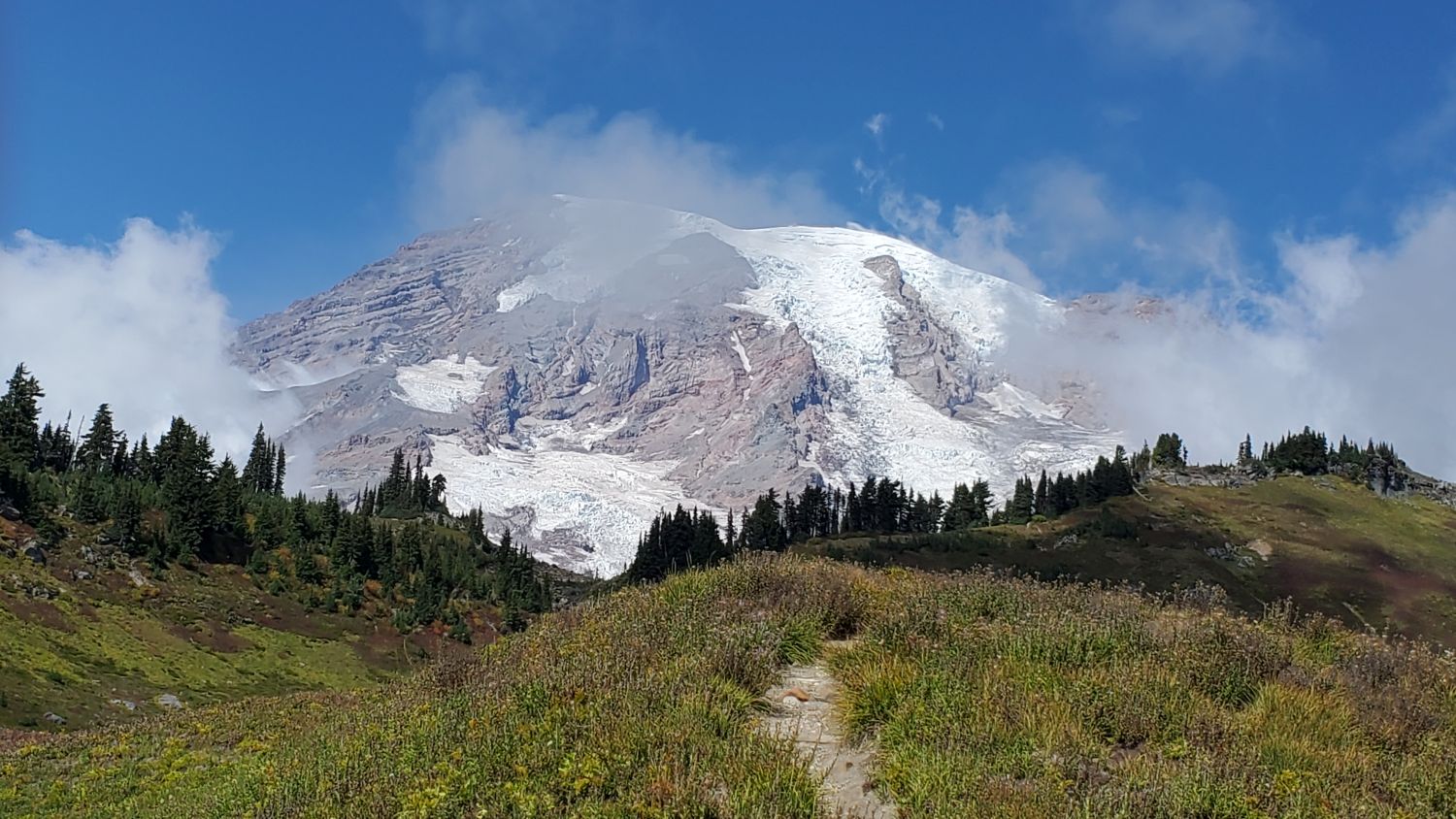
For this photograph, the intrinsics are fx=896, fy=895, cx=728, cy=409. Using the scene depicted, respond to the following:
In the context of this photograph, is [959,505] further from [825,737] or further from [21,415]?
[825,737]

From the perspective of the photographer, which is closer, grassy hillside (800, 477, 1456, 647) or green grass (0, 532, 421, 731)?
green grass (0, 532, 421, 731)

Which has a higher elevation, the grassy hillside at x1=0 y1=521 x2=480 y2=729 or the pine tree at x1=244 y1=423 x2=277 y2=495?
the pine tree at x1=244 y1=423 x2=277 y2=495

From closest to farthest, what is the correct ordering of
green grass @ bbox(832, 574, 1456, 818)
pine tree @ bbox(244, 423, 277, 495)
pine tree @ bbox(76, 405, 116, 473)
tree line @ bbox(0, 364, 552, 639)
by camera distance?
green grass @ bbox(832, 574, 1456, 818) < tree line @ bbox(0, 364, 552, 639) < pine tree @ bbox(76, 405, 116, 473) < pine tree @ bbox(244, 423, 277, 495)

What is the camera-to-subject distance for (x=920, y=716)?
7.68 metres

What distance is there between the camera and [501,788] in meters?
7.07

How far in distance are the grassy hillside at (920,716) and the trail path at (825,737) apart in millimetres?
170

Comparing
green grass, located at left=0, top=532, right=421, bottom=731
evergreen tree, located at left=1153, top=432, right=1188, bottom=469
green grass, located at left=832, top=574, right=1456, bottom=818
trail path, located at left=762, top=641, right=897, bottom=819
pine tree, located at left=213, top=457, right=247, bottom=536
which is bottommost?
green grass, located at left=0, top=532, right=421, bottom=731

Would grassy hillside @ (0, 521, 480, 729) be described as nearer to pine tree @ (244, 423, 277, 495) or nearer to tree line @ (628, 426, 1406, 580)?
tree line @ (628, 426, 1406, 580)

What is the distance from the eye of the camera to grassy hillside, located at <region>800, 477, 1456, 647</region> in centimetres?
10625

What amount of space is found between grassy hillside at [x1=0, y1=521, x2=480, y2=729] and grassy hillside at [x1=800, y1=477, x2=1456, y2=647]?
50650mm

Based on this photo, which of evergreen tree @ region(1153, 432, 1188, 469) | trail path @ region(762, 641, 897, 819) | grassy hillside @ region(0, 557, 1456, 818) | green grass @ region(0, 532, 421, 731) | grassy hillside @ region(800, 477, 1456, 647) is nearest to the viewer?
grassy hillside @ region(0, 557, 1456, 818)

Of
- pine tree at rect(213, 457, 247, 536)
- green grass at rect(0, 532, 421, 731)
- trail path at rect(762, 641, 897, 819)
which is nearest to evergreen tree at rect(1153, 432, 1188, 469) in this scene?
green grass at rect(0, 532, 421, 731)

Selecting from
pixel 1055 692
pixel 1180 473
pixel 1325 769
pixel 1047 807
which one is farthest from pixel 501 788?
pixel 1180 473

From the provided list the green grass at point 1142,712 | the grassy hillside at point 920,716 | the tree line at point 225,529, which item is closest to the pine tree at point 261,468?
the tree line at point 225,529
